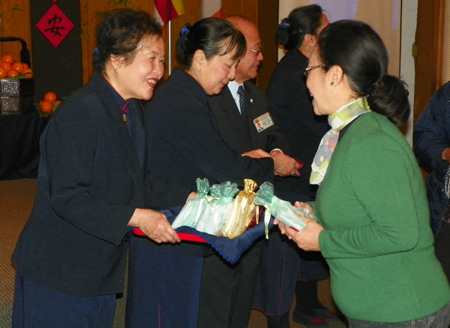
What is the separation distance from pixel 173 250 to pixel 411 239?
97 cm

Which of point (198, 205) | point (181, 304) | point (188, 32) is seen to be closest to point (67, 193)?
point (198, 205)

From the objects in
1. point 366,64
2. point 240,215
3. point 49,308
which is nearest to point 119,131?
point 240,215

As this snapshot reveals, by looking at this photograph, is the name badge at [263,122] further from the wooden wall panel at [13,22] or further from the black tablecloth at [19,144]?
the wooden wall panel at [13,22]

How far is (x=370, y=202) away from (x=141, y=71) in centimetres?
84

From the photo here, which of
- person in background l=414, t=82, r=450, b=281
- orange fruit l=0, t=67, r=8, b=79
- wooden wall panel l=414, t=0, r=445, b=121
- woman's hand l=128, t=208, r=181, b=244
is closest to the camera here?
woman's hand l=128, t=208, r=181, b=244

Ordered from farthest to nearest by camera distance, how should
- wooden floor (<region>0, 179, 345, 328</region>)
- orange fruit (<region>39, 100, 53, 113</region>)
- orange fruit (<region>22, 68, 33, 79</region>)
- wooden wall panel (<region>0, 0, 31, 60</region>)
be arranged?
wooden wall panel (<region>0, 0, 31, 60</region>) → orange fruit (<region>39, 100, 53, 113</region>) → orange fruit (<region>22, 68, 33, 79</region>) → wooden floor (<region>0, 179, 345, 328</region>)

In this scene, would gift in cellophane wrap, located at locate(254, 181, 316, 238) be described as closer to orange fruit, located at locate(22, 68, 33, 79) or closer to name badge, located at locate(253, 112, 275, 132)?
name badge, located at locate(253, 112, 275, 132)

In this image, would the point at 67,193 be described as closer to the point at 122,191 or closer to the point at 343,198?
the point at 122,191

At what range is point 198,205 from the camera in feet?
6.41

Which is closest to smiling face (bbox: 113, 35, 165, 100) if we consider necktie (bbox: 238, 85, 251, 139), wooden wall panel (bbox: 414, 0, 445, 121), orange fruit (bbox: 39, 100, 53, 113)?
necktie (bbox: 238, 85, 251, 139)

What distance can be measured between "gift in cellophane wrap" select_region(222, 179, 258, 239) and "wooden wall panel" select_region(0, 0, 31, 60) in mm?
5891

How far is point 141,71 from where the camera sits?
78.1 inches

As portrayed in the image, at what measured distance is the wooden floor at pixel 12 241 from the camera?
3039 millimetres

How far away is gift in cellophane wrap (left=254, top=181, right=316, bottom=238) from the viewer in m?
1.75
